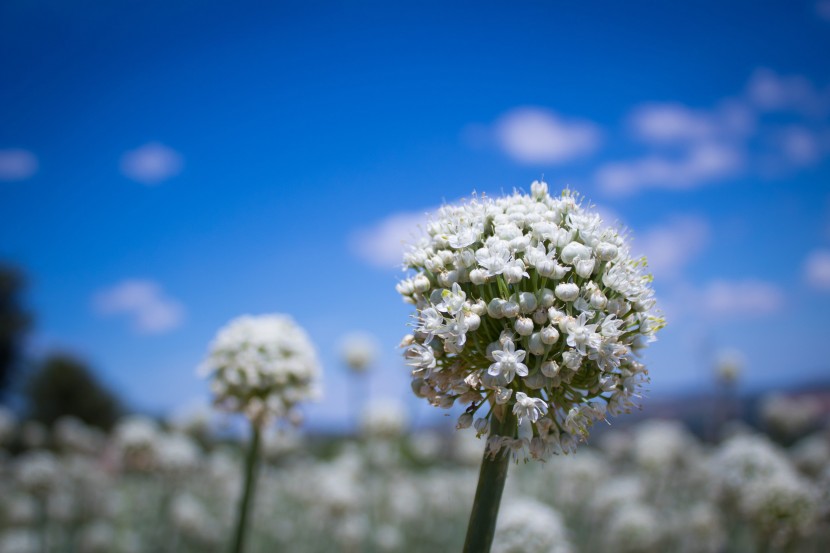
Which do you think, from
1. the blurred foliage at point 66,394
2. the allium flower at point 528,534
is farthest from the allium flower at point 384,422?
the blurred foliage at point 66,394

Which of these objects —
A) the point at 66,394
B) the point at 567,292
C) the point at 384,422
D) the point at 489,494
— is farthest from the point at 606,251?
the point at 66,394

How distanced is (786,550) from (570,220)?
565 cm

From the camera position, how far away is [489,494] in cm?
242

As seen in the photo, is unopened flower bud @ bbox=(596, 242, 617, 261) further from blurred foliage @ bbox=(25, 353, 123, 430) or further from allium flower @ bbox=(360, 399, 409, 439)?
blurred foliage @ bbox=(25, 353, 123, 430)

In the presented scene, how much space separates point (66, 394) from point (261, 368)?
31.8 metres

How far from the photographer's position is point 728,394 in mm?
12594

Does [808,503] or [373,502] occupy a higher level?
[808,503]

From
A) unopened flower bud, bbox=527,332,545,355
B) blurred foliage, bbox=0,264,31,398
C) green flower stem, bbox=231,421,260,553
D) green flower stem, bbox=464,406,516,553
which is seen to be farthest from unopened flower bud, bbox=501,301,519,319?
blurred foliage, bbox=0,264,31,398

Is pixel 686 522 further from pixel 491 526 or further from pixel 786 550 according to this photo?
pixel 491 526

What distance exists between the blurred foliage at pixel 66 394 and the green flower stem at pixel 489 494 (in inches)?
1322

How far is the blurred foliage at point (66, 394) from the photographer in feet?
101

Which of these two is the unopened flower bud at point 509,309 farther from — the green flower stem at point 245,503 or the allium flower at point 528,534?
the allium flower at point 528,534

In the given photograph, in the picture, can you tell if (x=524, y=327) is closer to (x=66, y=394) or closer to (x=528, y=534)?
(x=528, y=534)

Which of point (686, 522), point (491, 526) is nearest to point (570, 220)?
point (491, 526)
